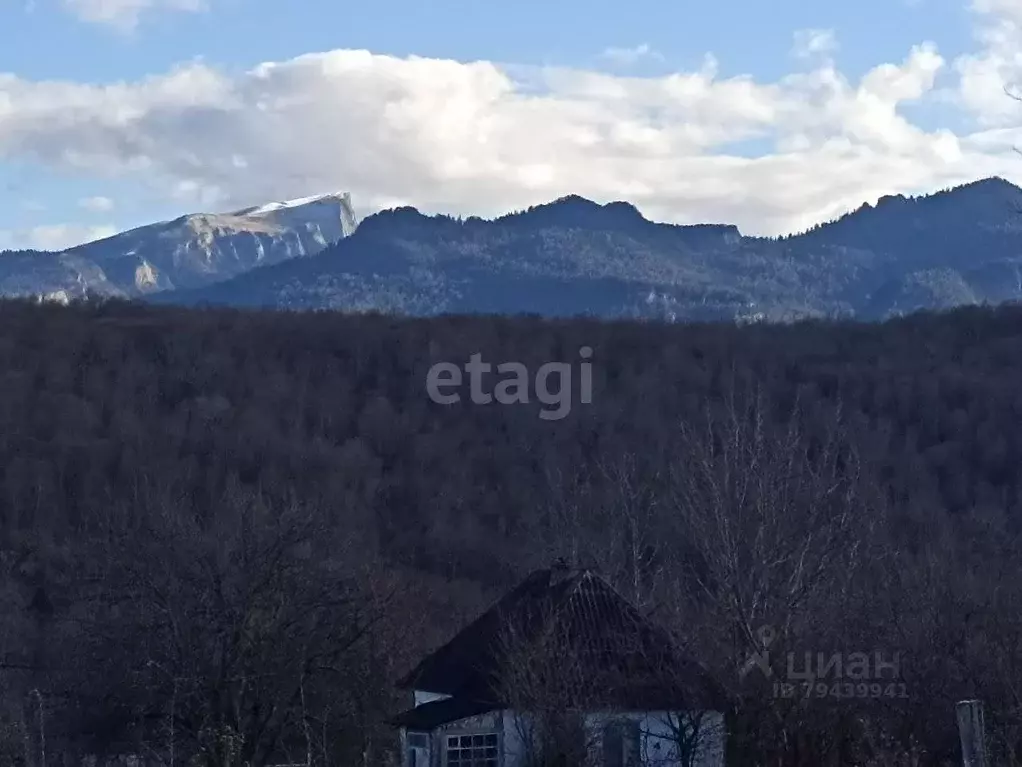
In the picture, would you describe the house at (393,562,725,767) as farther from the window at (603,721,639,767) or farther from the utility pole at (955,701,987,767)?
the utility pole at (955,701,987,767)

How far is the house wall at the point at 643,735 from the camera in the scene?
80.9ft

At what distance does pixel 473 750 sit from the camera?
94.4 feet

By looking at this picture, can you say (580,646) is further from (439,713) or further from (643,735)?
(439,713)

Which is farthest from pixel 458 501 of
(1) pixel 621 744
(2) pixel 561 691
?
(2) pixel 561 691

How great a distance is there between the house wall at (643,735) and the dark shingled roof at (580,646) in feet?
1.15

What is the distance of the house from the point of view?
80.7 ft

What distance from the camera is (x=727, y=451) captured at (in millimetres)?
26359

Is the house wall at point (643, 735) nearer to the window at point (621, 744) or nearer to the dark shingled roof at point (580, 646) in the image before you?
the window at point (621, 744)

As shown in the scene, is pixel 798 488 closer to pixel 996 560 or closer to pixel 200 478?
pixel 996 560

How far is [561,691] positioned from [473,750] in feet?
13.8

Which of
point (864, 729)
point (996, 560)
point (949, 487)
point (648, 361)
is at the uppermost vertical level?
point (648, 361)

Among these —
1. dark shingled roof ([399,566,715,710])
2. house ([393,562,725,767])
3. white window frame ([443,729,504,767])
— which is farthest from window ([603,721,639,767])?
white window frame ([443,729,504,767])

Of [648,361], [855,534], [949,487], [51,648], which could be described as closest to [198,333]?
[648,361]

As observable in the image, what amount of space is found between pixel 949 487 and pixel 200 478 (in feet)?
116
